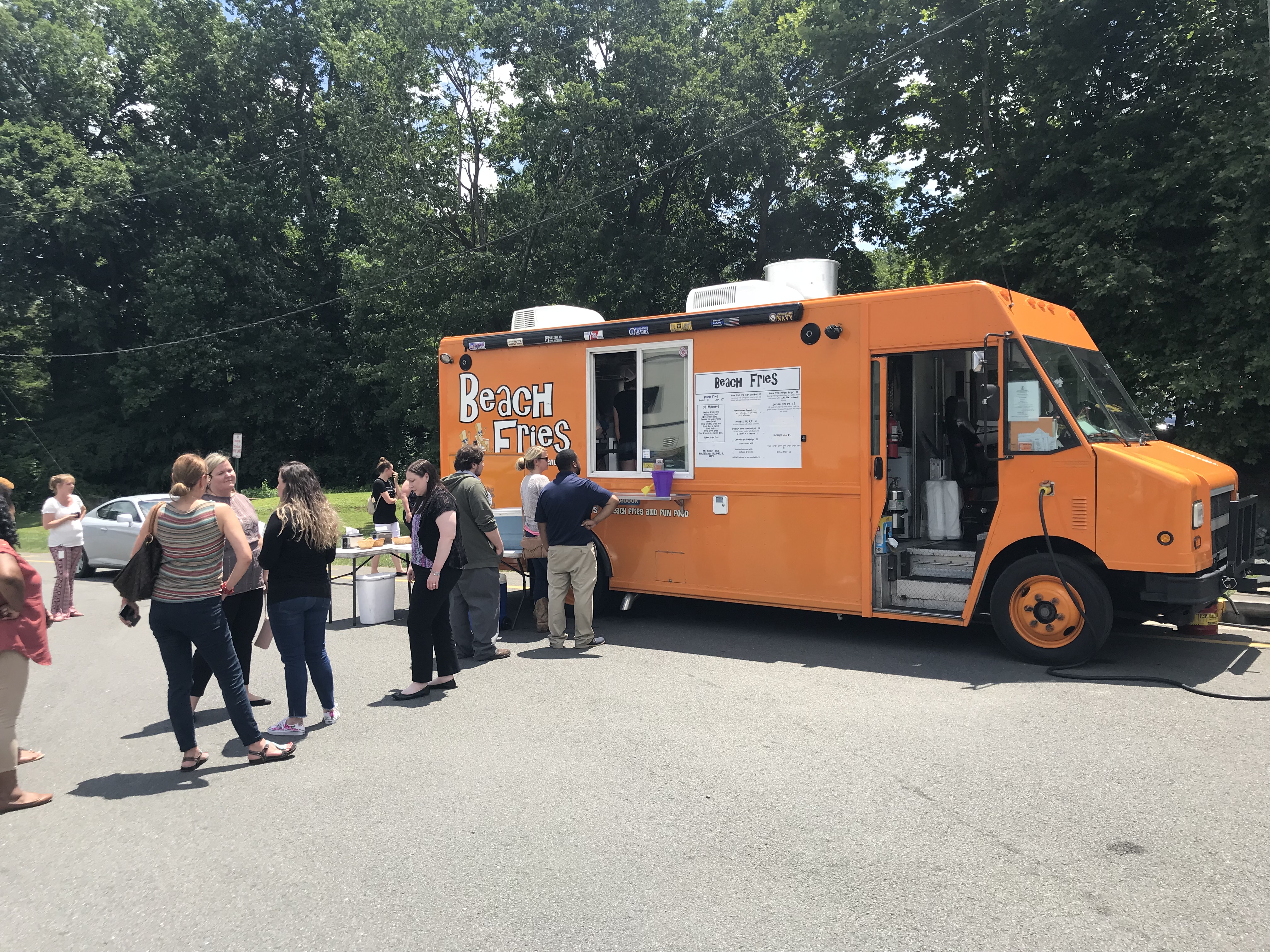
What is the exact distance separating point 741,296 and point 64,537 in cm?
803

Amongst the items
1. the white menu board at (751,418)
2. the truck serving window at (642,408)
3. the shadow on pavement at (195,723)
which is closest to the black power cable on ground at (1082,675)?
the white menu board at (751,418)

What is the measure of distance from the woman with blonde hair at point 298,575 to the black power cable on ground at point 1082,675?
203 inches

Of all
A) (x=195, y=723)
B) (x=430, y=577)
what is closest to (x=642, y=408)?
(x=430, y=577)

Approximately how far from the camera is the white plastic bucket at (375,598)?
32.1 feet

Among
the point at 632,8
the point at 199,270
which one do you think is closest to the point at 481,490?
the point at 632,8

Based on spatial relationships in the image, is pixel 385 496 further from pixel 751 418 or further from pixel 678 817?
pixel 678 817

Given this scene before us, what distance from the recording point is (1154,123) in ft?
48.9

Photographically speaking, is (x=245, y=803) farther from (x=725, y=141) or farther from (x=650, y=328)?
(x=725, y=141)

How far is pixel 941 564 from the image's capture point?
7.73 metres

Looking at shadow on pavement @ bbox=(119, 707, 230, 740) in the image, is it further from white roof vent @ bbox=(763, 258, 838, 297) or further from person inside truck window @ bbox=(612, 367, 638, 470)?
white roof vent @ bbox=(763, 258, 838, 297)

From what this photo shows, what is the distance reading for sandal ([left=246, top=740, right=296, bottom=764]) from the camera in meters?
5.28

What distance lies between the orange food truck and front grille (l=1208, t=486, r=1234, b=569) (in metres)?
0.03

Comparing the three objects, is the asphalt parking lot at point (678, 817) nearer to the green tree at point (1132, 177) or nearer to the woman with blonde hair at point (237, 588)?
the woman with blonde hair at point (237, 588)

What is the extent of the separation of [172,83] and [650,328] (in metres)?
33.6
